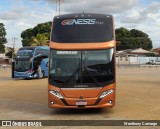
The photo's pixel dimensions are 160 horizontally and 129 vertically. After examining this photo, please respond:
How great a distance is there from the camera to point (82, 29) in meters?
14.1

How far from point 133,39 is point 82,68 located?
336 feet

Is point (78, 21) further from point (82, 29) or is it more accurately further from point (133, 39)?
point (133, 39)

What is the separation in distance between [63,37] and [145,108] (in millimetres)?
4434

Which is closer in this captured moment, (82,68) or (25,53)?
(82,68)

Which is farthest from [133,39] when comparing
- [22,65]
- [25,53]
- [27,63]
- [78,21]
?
[78,21]

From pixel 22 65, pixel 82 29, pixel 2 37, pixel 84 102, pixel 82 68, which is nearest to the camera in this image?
pixel 84 102

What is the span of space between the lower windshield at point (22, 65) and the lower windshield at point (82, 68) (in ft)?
81.4

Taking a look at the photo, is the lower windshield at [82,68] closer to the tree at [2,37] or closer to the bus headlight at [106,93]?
the bus headlight at [106,93]

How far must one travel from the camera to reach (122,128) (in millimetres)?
10766

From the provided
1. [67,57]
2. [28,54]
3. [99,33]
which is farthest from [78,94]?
[28,54]

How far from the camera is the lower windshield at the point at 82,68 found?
13477 mm

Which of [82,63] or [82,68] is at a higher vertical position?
[82,63]

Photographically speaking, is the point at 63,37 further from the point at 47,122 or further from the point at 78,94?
the point at 47,122

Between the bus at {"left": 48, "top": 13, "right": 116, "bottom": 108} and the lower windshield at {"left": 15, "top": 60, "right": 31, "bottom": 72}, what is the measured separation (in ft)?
80.1
